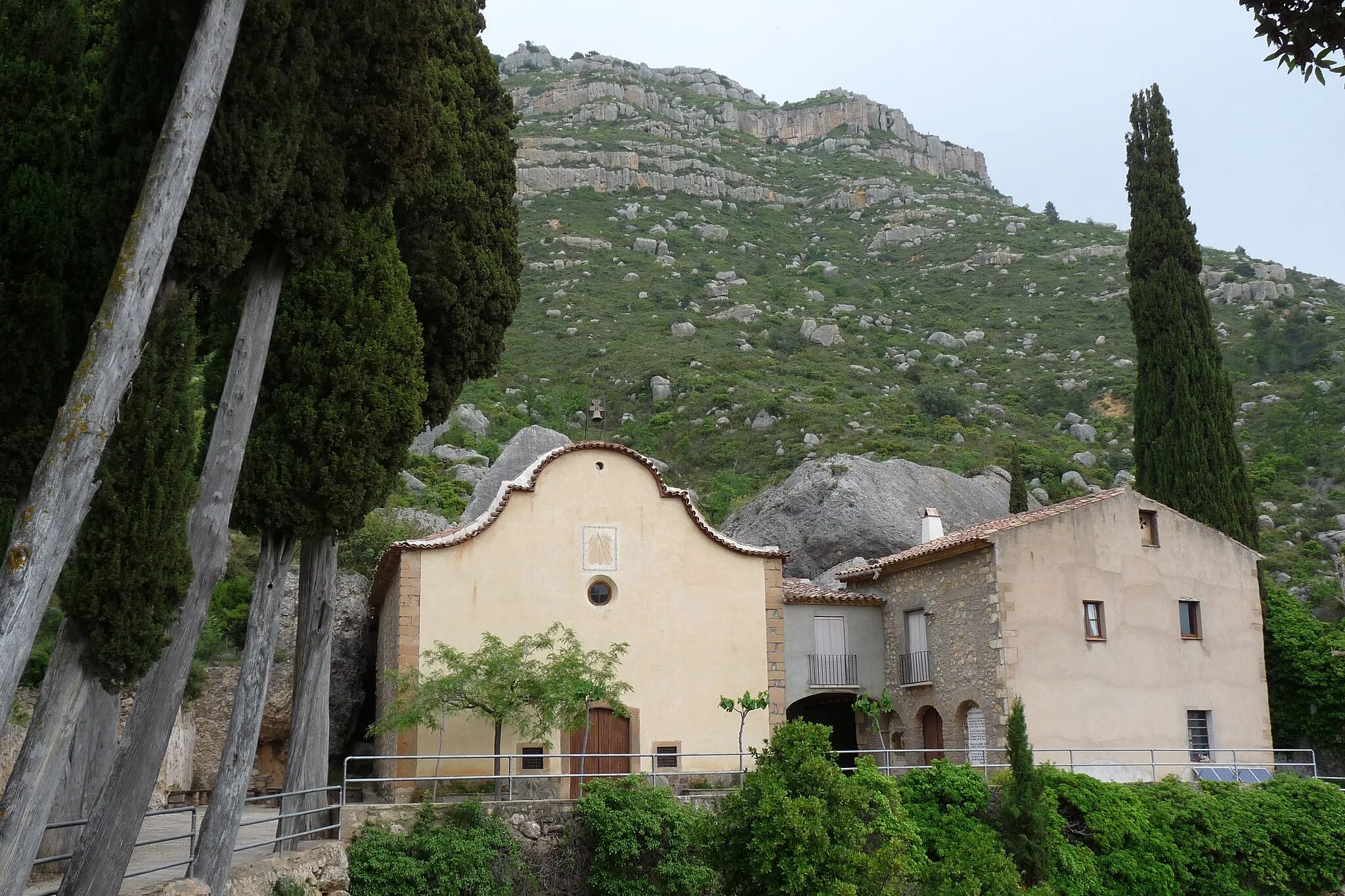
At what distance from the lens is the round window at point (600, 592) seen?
22.0m

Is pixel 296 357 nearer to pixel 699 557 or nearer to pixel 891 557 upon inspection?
pixel 699 557

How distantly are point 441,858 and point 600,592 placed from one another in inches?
267

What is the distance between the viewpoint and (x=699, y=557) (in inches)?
893

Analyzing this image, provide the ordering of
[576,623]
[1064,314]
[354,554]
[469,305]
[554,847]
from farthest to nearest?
[1064,314] → [354,554] → [576,623] → [554,847] → [469,305]

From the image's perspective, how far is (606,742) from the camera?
2164 cm

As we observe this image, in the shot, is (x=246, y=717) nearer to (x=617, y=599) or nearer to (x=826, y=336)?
(x=617, y=599)

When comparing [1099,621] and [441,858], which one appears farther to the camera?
[1099,621]

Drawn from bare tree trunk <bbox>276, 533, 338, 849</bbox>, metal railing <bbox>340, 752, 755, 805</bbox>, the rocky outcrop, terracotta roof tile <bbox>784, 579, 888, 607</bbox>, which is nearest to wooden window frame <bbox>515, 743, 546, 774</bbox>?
metal railing <bbox>340, 752, 755, 805</bbox>

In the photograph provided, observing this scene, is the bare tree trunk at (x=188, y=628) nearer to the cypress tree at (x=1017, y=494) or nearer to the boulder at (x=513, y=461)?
the boulder at (x=513, y=461)

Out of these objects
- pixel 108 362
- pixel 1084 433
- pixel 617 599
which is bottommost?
pixel 617 599

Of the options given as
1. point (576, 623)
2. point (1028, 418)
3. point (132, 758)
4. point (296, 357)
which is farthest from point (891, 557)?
point (1028, 418)

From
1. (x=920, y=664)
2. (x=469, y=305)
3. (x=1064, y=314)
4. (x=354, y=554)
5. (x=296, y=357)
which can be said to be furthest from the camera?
(x=1064, y=314)

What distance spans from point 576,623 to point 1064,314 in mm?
51693

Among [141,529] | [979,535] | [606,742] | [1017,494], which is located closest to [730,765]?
[606,742]
